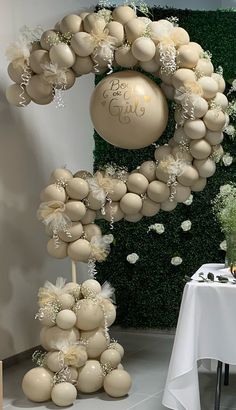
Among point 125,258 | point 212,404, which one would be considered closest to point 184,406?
point 212,404

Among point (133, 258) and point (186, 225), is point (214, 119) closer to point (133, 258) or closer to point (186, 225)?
point (186, 225)

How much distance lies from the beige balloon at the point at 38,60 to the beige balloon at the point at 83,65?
166 mm

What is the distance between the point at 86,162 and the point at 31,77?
173cm

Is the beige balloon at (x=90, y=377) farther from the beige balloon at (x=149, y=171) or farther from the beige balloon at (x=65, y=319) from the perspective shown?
the beige balloon at (x=149, y=171)

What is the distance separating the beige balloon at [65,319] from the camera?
13.8 ft

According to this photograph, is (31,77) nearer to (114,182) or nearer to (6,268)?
(114,182)

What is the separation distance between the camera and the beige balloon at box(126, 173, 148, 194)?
4359 millimetres

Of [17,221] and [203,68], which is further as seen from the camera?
[17,221]

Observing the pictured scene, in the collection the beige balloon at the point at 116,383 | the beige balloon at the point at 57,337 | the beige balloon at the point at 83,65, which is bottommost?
the beige balloon at the point at 116,383

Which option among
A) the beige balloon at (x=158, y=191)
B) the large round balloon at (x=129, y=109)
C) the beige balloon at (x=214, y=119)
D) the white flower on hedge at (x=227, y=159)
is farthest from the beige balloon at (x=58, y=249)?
the white flower on hedge at (x=227, y=159)

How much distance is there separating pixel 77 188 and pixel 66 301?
64 cm

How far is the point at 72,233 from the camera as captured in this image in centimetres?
434

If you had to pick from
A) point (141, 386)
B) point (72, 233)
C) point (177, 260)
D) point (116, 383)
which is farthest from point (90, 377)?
point (177, 260)

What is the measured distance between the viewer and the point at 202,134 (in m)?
4.22
